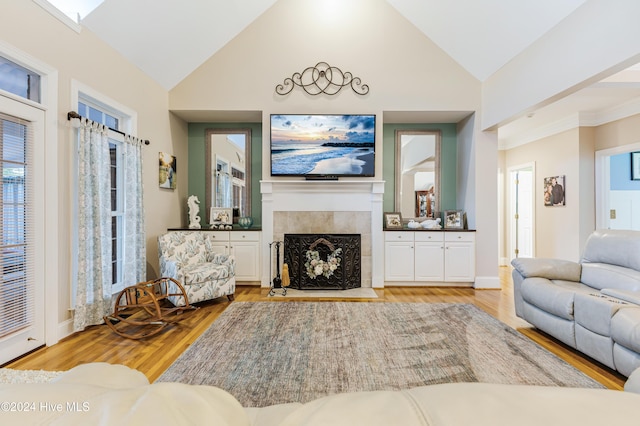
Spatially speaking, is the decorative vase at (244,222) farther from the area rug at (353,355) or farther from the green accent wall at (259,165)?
the area rug at (353,355)

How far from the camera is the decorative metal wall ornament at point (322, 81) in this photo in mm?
4543

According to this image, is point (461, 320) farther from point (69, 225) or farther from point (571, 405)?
point (69, 225)

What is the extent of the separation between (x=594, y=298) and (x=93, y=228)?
14.1 ft

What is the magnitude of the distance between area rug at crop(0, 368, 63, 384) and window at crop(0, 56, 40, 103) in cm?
204

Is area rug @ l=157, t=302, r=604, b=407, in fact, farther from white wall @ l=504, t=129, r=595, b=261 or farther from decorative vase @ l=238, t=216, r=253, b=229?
white wall @ l=504, t=129, r=595, b=261

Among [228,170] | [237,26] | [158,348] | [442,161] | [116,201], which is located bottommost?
[158,348]

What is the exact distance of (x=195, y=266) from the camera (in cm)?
378

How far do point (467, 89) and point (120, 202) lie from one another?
497 centimetres

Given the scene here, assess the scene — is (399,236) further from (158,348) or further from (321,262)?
(158,348)

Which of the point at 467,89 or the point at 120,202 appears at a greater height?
the point at 467,89

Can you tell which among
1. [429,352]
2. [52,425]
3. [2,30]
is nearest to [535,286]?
[429,352]

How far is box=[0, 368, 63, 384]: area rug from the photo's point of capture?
6.63 feet

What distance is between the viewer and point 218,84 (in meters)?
4.54

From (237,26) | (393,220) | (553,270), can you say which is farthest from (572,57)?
(237,26)
